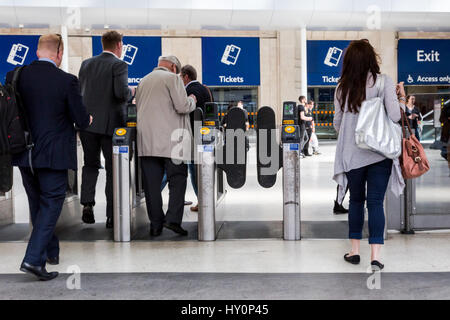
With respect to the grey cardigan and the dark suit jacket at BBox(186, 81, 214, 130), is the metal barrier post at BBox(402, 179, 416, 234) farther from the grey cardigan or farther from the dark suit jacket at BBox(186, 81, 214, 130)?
the dark suit jacket at BBox(186, 81, 214, 130)

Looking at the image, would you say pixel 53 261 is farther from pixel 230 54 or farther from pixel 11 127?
pixel 230 54

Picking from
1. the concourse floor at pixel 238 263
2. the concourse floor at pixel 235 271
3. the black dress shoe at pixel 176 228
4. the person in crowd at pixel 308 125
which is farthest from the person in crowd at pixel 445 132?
the person in crowd at pixel 308 125

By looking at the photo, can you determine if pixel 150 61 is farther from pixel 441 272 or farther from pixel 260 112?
pixel 441 272

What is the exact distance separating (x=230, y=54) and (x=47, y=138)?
12817 mm

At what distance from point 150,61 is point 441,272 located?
12567 millimetres

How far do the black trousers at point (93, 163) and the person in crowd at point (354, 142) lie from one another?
2094mm

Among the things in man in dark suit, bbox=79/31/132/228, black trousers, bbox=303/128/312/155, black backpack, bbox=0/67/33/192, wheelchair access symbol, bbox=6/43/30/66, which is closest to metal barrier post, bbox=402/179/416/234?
man in dark suit, bbox=79/31/132/228

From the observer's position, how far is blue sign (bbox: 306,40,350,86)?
16703 mm

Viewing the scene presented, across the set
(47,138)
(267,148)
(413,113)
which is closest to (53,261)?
(47,138)

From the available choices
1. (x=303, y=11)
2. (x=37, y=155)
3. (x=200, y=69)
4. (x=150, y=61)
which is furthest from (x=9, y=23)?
(x=37, y=155)

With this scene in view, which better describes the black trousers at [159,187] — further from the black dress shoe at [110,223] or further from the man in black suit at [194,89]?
the man in black suit at [194,89]

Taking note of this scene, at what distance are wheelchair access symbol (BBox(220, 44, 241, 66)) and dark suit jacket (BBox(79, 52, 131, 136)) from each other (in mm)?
11201

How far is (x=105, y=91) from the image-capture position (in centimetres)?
472

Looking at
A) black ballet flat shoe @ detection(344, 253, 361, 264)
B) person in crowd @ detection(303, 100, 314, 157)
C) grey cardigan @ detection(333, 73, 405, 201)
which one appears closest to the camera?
grey cardigan @ detection(333, 73, 405, 201)
